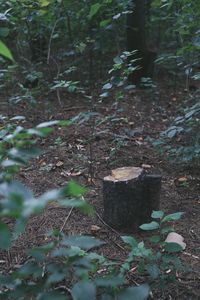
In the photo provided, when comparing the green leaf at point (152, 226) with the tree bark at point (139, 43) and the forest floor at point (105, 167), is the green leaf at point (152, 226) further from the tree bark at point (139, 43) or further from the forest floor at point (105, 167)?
the tree bark at point (139, 43)

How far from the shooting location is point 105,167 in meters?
4.15

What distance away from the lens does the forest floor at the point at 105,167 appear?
9.87 feet

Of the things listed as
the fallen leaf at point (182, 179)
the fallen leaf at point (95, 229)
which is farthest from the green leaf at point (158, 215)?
the fallen leaf at point (182, 179)

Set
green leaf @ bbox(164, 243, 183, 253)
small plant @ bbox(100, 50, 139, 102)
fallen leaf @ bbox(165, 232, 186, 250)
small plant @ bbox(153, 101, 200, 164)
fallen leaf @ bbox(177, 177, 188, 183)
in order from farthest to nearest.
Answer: fallen leaf @ bbox(177, 177, 188, 183), small plant @ bbox(153, 101, 200, 164), small plant @ bbox(100, 50, 139, 102), fallen leaf @ bbox(165, 232, 186, 250), green leaf @ bbox(164, 243, 183, 253)

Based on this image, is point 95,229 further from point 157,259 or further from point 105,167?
point 105,167

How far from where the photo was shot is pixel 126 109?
231 inches

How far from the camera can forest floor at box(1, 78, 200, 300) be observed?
3.01 metres

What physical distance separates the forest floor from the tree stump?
0.09 meters

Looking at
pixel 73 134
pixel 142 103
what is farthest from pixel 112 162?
pixel 142 103

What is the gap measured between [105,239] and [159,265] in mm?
615

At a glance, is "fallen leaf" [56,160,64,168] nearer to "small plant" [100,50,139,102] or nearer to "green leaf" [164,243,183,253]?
"small plant" [100,50,139,102]

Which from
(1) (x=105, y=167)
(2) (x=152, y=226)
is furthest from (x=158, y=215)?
(1) (x=105, y=167)

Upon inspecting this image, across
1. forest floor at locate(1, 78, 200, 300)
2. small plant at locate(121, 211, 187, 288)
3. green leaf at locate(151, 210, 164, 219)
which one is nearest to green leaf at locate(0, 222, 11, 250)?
small plant at locate(121, 211, 187, 288)

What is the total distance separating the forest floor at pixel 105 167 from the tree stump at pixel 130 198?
0.09 m
